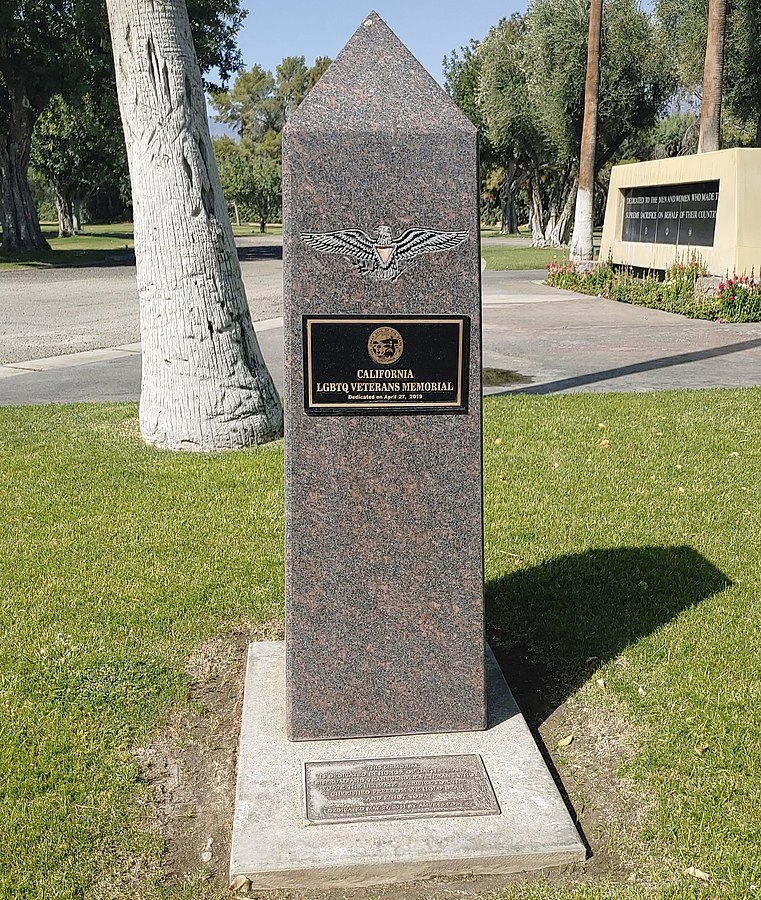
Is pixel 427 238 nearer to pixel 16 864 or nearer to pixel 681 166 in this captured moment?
pixel 16 864

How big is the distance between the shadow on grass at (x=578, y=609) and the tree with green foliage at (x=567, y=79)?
Answer: 2867 centimetres

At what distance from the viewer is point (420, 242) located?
118 inches

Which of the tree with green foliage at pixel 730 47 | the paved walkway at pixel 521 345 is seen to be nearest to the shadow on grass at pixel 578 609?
the paved walkway at pixel 521 345

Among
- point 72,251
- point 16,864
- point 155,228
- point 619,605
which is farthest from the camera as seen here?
point 72,251

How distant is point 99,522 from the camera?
18.4 ft

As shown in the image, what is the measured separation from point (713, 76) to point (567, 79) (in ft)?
39.2

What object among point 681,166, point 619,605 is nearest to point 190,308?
point 619,605

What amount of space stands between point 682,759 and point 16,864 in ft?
7.21

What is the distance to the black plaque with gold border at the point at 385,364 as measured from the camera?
303 centimetres

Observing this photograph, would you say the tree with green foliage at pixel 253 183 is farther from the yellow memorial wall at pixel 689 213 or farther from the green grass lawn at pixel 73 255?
the yellow memorial wall at pixel 689 213

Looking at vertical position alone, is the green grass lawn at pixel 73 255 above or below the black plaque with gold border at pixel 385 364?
below

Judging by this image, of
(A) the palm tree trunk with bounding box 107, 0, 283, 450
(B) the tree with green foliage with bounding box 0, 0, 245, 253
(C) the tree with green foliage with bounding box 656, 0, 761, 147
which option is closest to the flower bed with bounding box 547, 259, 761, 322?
(A) the palm tree trunk with bounding box 107, 0, 283, 450

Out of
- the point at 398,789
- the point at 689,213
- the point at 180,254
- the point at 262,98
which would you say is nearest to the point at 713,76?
the point at 689,213

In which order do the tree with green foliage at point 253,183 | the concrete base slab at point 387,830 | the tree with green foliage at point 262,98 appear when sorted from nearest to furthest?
the concrete base slab at point 387,830 → the tree with green foliage at point 253,183 → the tree with green foliage at point 262,98
